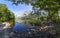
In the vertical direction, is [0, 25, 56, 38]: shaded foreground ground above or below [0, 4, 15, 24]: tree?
below

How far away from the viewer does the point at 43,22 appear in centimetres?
266

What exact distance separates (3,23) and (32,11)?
1.59ft

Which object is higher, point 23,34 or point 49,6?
point 49,6

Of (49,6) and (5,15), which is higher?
(49,6)

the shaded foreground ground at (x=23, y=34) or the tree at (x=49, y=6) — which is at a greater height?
the tree at (x=49, y=6)

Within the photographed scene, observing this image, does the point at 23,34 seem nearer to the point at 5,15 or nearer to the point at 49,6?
the point at 5,15

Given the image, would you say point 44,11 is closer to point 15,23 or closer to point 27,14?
point 27,14

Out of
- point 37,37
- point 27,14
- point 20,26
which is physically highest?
point 27,14

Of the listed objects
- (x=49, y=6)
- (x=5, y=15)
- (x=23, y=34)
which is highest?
(x=49, y=6)

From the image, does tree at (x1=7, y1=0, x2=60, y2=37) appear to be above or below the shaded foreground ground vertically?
above

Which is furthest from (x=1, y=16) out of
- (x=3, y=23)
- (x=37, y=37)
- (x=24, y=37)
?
(x=37, y=37)

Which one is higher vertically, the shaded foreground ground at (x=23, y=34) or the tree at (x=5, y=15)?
the tree at (x=5, y=15)

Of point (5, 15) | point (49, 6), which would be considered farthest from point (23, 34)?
point (49, 6)

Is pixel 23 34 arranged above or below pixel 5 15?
below
